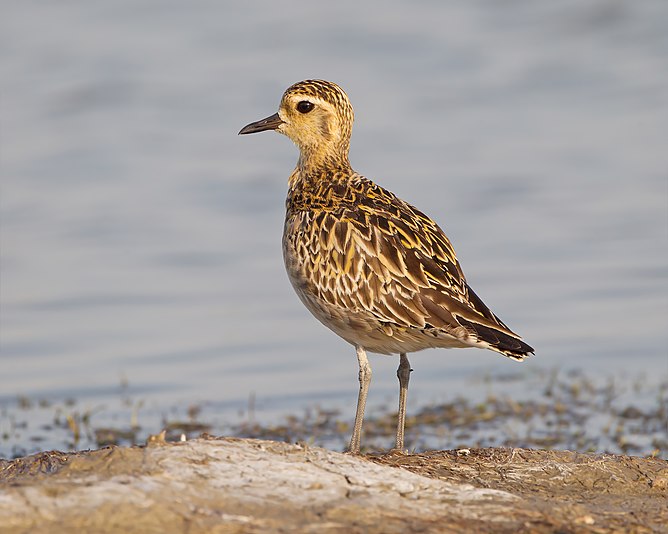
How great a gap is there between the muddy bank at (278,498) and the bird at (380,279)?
128 cm

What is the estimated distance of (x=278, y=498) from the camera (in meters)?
5.56

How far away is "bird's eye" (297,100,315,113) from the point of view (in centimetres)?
930

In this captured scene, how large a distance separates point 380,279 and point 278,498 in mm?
2692

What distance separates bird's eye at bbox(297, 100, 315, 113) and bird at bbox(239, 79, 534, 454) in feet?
2.31

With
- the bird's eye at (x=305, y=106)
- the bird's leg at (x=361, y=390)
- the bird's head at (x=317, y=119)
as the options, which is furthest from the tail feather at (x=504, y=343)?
the bird's eye at (x=305, y=106)

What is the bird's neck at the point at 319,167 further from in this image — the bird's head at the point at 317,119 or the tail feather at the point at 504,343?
the tail feather at the point at 504,343

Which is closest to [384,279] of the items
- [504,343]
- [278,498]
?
[504,343]

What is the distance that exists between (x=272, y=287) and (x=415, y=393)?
2795 millimetres

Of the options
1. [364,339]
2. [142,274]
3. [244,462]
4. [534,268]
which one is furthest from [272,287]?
[244,462]

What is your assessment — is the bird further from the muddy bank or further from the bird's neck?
the muddy bank

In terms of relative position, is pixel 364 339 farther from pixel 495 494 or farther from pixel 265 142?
pixel 265 142

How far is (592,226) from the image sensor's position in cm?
Result: 1551

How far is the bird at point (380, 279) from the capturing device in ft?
25.7

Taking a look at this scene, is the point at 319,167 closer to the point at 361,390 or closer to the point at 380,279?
the point at 380,279
